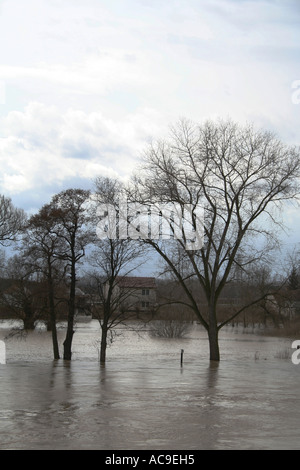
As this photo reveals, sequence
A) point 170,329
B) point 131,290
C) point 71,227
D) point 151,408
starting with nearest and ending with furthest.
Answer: point 151,408 < point 71,227 < point 131,290 < point 170,329

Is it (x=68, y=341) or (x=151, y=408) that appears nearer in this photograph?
(x=151, y=408)

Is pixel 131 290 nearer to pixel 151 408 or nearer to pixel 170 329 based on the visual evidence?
pixel 170 329

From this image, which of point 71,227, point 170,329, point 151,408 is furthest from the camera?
point 170,329

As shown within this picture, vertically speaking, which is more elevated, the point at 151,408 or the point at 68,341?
the point at 68,341

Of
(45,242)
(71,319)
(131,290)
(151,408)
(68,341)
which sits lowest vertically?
(151,408)

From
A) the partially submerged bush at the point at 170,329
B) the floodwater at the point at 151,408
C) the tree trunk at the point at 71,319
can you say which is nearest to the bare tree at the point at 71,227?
the tree trunk at the point at 71,319

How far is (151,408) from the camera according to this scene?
15.0 m

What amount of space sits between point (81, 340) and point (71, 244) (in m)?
24.6

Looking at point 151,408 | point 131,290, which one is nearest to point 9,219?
point 131,290

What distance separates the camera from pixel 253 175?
103 feet

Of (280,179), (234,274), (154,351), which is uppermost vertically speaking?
(280,179)

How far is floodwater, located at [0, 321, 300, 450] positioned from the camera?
11.1 metres
